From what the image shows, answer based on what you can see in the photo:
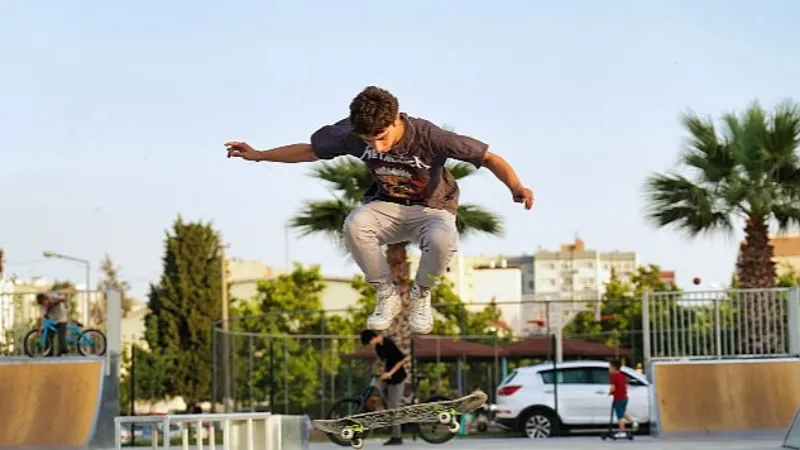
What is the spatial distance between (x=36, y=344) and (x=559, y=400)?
27.7 feet

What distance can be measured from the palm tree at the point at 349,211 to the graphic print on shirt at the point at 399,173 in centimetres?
1758

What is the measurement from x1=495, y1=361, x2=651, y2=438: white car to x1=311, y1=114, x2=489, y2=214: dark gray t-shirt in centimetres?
1598

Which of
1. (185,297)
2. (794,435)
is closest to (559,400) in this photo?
(794,435)

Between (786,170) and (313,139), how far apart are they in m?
17.9

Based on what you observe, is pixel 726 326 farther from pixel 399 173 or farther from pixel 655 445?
pixel 399 173

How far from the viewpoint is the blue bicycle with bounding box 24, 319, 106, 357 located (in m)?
21.3

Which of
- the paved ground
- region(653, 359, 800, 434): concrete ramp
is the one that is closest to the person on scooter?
the paved ground

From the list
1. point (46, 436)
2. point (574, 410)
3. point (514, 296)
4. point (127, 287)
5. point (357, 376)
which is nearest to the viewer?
point (46, 436)

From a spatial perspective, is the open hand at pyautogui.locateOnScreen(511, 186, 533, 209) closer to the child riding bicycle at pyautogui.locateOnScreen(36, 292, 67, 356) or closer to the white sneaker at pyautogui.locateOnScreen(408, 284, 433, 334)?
the white sneaker at pyautogui.locateOnScreen(408, 284, 433, 334)

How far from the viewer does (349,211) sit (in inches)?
1064

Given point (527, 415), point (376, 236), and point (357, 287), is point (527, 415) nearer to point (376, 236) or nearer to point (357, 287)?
point (376, 236)

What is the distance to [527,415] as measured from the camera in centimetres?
2414

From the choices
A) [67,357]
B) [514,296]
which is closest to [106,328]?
[67,357]

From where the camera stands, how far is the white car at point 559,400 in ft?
78.7
